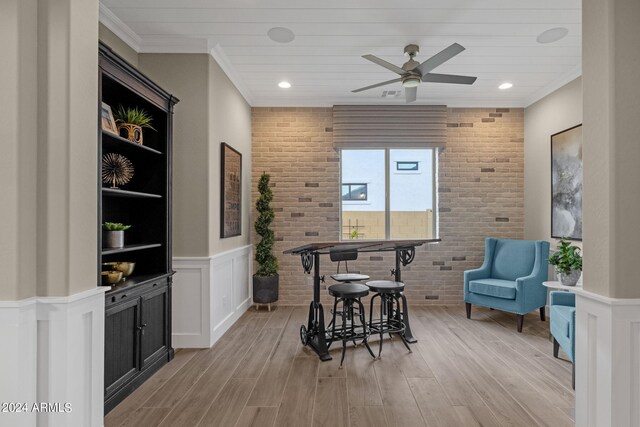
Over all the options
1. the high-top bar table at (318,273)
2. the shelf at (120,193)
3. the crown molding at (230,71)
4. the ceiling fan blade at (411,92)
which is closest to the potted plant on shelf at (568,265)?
the high-top bar table at (318,273)

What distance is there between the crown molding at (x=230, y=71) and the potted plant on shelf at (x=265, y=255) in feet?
3.58

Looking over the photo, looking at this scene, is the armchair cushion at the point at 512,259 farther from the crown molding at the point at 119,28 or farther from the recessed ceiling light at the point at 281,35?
→ the crown molding at the point at 119,28

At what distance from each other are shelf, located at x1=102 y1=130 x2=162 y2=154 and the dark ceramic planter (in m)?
2.19

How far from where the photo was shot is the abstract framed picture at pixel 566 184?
12.5 ft

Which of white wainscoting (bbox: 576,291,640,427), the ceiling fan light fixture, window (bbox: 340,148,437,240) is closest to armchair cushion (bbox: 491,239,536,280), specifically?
window (bbox: 340,148,437,240)

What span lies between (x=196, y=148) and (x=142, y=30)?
3.66 ft

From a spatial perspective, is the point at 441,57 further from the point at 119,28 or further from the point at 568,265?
the point at 119,28

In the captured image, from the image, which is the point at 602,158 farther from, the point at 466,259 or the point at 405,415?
the point at 466,259

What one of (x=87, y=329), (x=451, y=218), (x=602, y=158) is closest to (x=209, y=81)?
(x=87, y=329)

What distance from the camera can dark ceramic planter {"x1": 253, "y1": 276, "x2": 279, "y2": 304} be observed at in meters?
4.50

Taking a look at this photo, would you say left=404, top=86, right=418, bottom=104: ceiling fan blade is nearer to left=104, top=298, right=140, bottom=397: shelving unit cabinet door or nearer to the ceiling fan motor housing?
the ceiling fan motor housing

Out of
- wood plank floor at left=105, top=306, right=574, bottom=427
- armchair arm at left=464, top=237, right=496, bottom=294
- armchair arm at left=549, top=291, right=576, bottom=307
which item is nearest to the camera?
wood plank floor at left=105, top=306, right=574, bottom=427

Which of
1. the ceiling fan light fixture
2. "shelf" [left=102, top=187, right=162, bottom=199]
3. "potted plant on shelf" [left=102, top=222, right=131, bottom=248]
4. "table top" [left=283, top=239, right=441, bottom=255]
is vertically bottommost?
"table top" [left=283, top=239, right=441, bottom=255]

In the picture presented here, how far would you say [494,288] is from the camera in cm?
399
